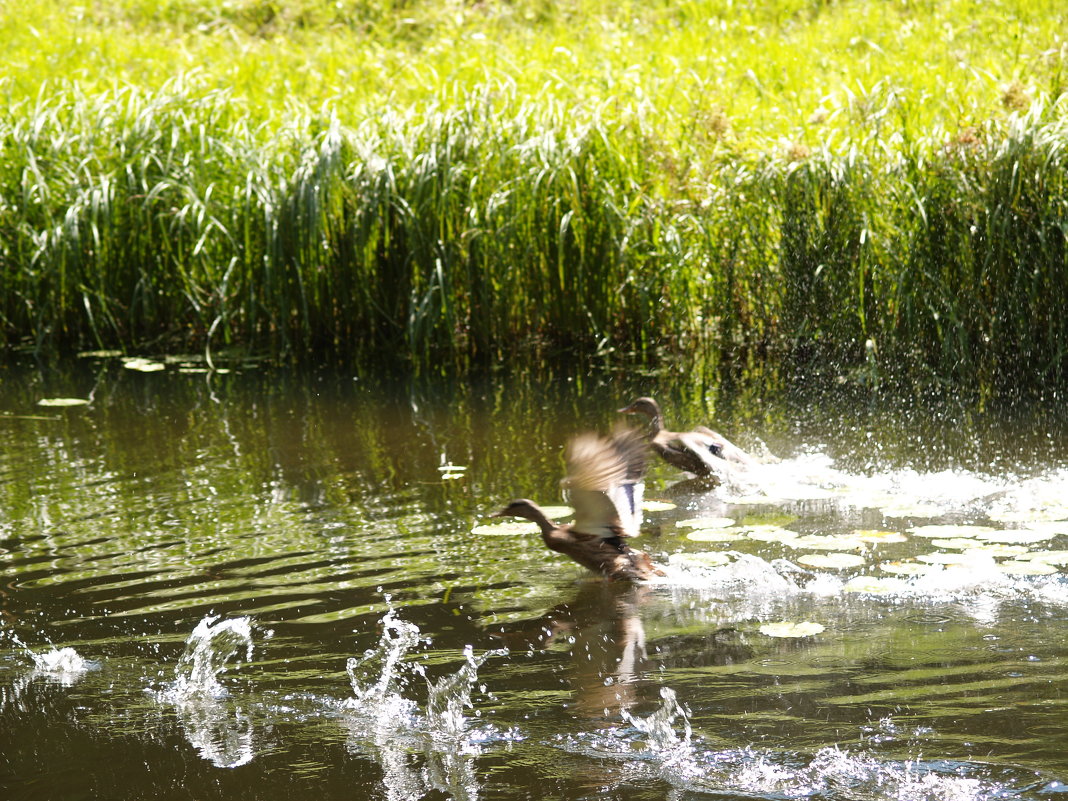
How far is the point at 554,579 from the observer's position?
5043 millimetres

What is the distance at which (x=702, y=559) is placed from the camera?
5.11 m

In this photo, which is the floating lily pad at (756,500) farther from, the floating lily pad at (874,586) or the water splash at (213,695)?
the water splash at (213,695)

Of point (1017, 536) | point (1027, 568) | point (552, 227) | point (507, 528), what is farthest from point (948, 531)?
point (552, 227)

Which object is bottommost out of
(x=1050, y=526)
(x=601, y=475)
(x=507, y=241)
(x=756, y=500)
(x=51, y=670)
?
(x=51, y=670)

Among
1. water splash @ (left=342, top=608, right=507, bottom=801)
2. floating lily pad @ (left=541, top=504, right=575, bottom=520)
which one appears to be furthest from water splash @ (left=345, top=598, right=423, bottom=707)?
floating lily pad @ (left=541, top=504, right=575, bottom=520)

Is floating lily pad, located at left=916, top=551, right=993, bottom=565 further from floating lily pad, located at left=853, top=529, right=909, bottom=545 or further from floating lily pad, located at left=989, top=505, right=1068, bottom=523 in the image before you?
floating lily pad, located at left=989, top=505, right=1068, bottom=523

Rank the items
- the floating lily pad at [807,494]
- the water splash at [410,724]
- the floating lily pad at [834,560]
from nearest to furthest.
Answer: the water splash at [410,724] → the floating lily pad at [834,560] → the floating lily pad at [807,494]

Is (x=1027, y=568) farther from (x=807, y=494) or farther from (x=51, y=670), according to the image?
(x=51, y=670)

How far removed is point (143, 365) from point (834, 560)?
20.7 feet

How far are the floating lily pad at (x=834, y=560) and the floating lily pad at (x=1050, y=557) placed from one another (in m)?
0.60

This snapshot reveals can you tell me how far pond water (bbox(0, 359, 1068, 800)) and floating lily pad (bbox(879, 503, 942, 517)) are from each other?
0.03 m

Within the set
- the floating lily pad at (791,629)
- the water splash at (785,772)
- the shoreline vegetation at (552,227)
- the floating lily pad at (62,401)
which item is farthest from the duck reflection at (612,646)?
the floating lily pad at (62,401)

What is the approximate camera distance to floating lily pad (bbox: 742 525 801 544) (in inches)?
209

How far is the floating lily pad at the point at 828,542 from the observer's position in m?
5.13
